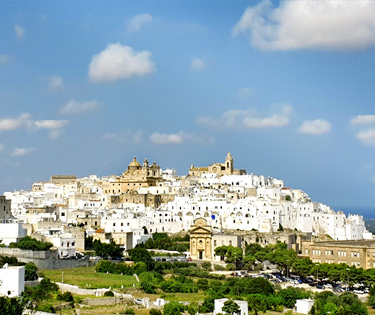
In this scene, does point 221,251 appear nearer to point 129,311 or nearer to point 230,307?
point 230,307

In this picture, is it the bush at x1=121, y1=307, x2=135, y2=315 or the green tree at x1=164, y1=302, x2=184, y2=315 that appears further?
the bush at x1=121, y1=307, x2=135, y2=315

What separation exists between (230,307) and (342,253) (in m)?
26.5

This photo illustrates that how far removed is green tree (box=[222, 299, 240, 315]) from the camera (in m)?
39.5

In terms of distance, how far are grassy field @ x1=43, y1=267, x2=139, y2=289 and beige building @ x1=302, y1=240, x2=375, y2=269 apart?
2071 centimetres

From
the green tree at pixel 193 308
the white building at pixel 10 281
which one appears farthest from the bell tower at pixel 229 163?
the white building at pixel 10 281

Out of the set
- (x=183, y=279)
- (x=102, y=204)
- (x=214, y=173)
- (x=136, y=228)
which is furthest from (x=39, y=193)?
(x=183, y=279)

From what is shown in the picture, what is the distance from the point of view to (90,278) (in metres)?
49.4

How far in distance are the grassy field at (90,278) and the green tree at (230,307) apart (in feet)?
31.9

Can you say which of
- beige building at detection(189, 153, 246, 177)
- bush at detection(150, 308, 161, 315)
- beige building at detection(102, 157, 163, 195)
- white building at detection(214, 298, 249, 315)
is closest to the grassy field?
bush at detection(150, 308, 161, 315)

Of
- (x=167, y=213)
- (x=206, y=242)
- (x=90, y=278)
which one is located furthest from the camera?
(x=167, y=213)

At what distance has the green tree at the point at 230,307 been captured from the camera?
39.5 metres

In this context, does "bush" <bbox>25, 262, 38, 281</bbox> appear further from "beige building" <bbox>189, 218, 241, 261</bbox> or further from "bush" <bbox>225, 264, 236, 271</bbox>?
"beige building" <bbox>189, 218, 241, 261</bbox>

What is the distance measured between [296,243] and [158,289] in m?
25.4

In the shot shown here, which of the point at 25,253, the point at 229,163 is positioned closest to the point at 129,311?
the point at 25,253
